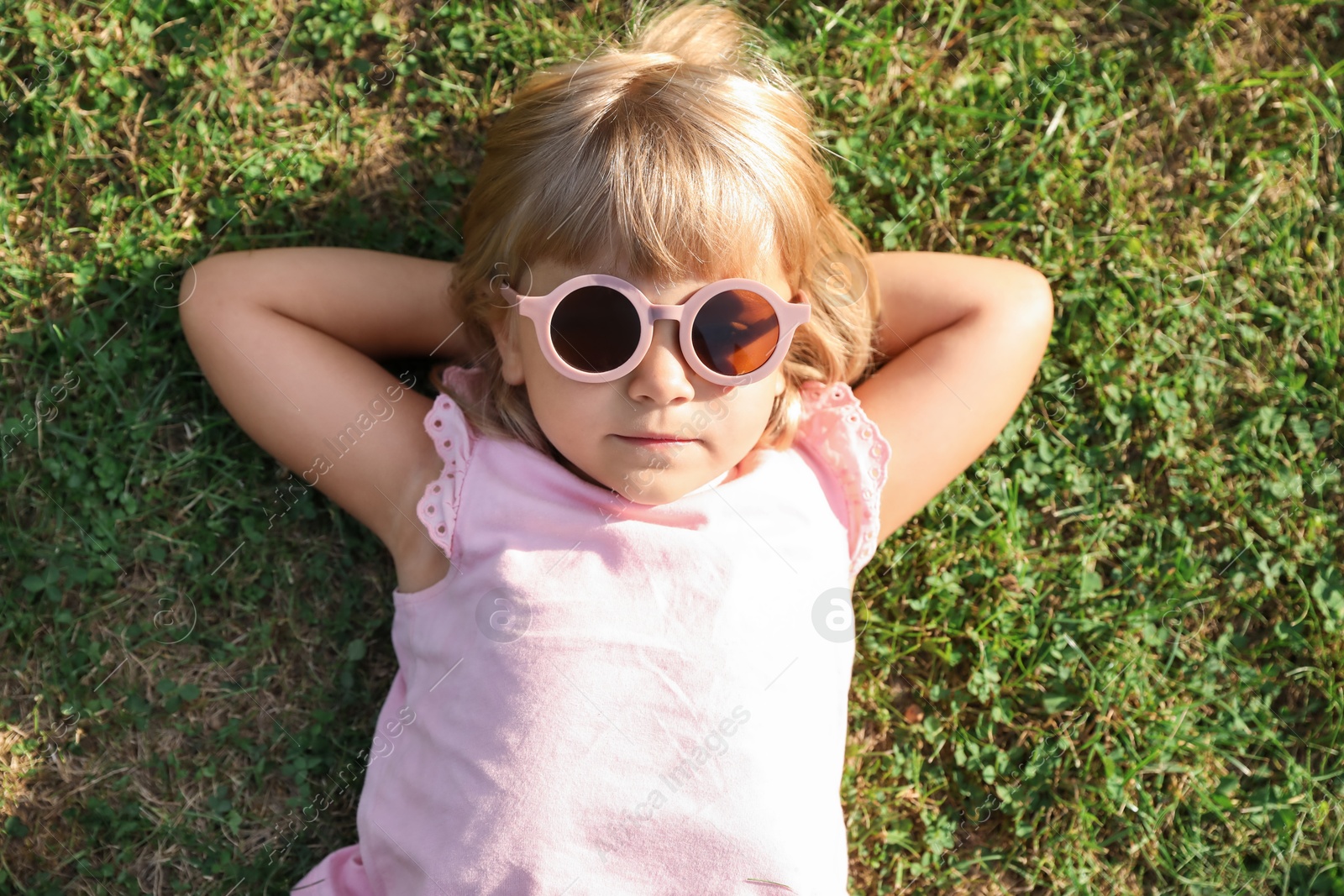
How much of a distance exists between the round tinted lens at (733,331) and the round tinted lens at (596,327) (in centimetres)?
15

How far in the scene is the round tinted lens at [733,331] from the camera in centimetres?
222

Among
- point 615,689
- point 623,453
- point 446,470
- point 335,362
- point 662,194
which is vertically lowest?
point 615,689

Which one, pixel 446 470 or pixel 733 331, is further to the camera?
pixel 446 470

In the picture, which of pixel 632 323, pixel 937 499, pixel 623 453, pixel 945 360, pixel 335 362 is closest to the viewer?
pixel 632 323

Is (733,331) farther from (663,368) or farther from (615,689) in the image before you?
(615,689)

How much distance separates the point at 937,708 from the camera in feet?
10.3

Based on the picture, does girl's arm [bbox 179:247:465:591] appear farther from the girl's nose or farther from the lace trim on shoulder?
the girl's nose

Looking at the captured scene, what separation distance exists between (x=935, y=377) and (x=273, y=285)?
6.47 feet

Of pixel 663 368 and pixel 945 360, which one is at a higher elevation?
pixel 663 368

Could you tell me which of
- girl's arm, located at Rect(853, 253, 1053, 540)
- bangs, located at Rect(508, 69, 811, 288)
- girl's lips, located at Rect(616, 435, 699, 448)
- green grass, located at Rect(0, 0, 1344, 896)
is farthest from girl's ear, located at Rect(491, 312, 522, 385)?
girl's arm, located at Rect(853, 253, 1053, 540)

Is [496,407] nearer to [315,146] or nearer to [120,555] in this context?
[315,146]

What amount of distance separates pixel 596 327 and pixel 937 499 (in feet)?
4.86

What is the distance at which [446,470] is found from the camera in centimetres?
262

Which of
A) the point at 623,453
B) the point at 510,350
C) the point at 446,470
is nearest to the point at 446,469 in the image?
the point at 446,470
